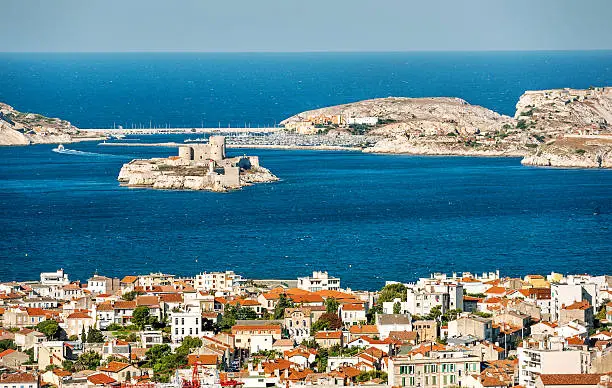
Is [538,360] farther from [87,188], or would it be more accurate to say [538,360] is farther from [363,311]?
[87,188]

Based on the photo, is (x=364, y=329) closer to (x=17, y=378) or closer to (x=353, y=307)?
(x=353, y=307)

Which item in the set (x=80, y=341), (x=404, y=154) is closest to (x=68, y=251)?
(x=80, y=341)

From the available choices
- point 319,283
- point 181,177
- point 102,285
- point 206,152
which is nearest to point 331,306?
point 319,283

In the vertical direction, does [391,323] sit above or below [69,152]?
below

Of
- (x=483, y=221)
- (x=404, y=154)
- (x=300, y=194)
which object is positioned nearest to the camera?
(x=483, y=221)

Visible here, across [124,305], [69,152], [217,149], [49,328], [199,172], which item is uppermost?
[217,149]

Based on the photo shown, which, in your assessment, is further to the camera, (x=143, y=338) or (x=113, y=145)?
(x=113, y=145)

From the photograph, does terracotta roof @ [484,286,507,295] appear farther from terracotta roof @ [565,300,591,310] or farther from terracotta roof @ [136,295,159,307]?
terracotta roof @ [136,295,159,307]
